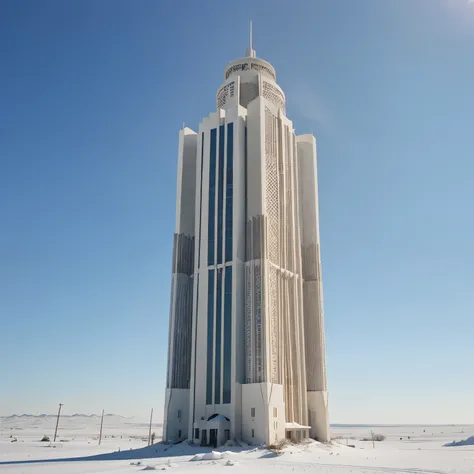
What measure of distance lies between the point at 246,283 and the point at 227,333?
618 cm

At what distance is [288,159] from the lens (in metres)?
68.1

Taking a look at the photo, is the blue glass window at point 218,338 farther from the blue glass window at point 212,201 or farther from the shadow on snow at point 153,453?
the shadow on snow at point 153,453

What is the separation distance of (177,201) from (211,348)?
2188 cm

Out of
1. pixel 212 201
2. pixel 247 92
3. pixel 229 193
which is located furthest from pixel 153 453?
pixel 247 92

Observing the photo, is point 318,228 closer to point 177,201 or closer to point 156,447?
point 177,201

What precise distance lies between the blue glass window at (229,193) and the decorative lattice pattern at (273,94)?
33.3ft

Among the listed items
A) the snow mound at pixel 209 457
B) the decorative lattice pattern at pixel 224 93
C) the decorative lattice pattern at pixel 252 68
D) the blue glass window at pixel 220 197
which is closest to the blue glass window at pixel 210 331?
the blue glass window at pixel 220 197

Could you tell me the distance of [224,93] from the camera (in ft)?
237

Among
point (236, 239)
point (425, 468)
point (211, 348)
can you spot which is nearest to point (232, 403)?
point (211, 348)

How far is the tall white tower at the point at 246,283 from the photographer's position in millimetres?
53250

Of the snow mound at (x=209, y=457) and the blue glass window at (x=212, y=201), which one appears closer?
the snow mound at (x=209, y=457)

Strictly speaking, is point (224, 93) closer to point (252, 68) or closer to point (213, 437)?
point (252, 68)

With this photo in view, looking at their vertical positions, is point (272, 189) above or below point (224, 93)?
below

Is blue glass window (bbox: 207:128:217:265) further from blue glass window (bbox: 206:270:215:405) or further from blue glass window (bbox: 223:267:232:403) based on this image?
blue glass window (bbox: 223:267:232:403)
